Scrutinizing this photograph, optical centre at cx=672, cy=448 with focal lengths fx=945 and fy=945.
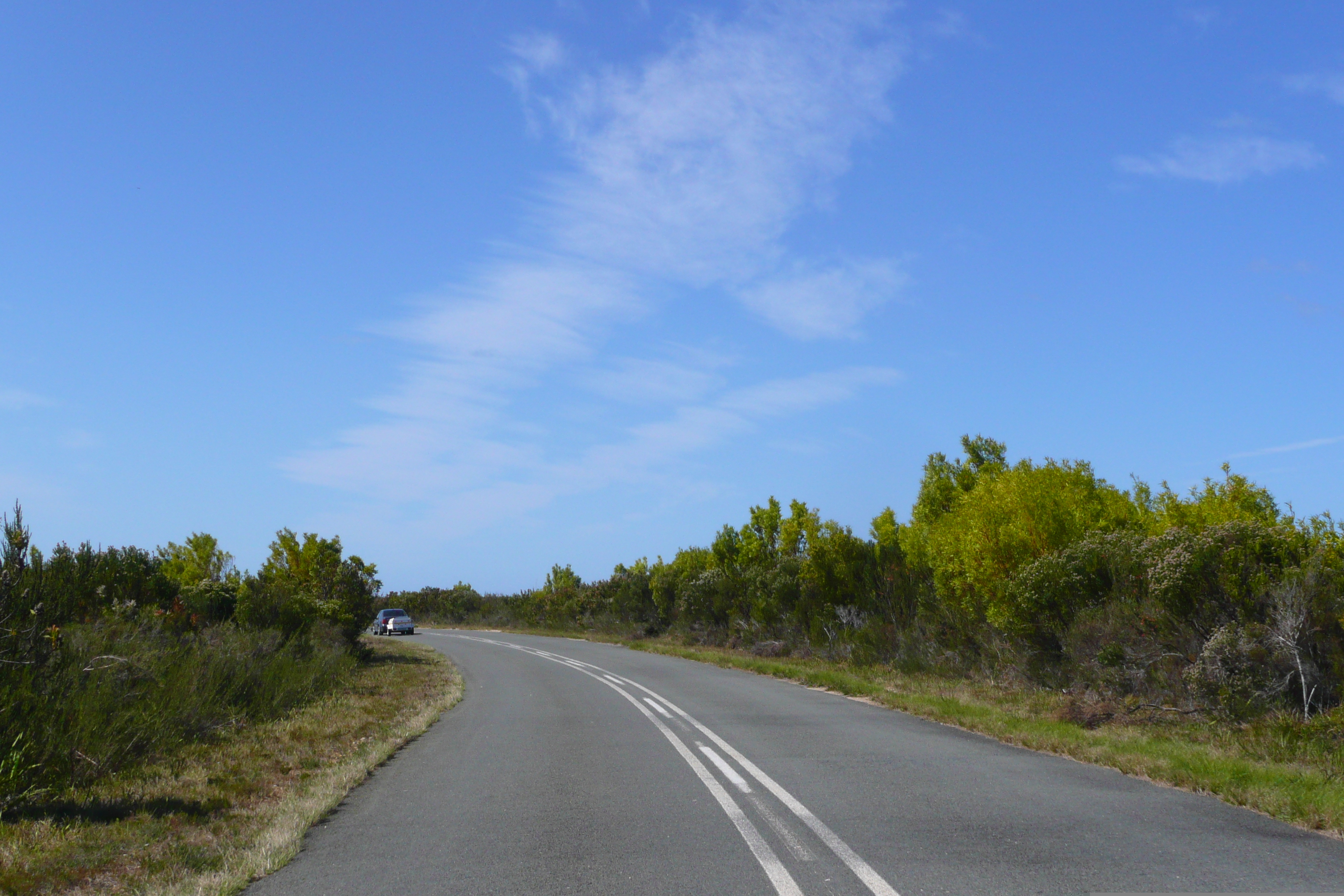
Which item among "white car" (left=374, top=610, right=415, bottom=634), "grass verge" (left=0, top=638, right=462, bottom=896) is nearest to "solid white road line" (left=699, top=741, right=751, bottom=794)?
"grass verge" (left=0, top=638, right=462, bottom=896)

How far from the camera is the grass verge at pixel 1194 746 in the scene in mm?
7938

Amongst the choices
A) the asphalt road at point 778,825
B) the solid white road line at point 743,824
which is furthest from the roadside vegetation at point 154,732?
the solid white road line at point 743,824

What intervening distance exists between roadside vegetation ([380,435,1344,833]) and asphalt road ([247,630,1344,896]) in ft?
3.91

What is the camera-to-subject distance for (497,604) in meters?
70.9

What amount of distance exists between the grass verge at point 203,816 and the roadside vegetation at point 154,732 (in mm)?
26

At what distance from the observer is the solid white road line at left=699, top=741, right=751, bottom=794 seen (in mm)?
9250

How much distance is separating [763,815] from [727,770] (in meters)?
2.39

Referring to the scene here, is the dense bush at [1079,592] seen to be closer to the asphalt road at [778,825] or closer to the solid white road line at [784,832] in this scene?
the asphalt road at [778,825]

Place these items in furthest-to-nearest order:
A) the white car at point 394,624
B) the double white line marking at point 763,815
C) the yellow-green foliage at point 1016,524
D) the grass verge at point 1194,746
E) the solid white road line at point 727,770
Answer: the white car at point 394,624 < the yellow-green foliage at point 1016,524 < the solid white road line at point 727,770 < the grass verge at point 1194,746 < the double white line marking at point 763,815

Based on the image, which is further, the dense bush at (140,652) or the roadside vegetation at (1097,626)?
the roadside vegetation at (1097,626)

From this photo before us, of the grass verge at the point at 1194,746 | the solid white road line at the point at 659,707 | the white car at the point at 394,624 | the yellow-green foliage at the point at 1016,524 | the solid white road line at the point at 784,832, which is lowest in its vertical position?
the solid white road line at the point at 659,707

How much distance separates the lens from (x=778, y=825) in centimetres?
753

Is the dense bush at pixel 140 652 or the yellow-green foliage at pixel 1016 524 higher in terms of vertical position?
the yellow-green foliage at pixel 1016 524

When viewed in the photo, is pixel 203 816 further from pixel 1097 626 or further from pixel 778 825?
pixel 1097 626
